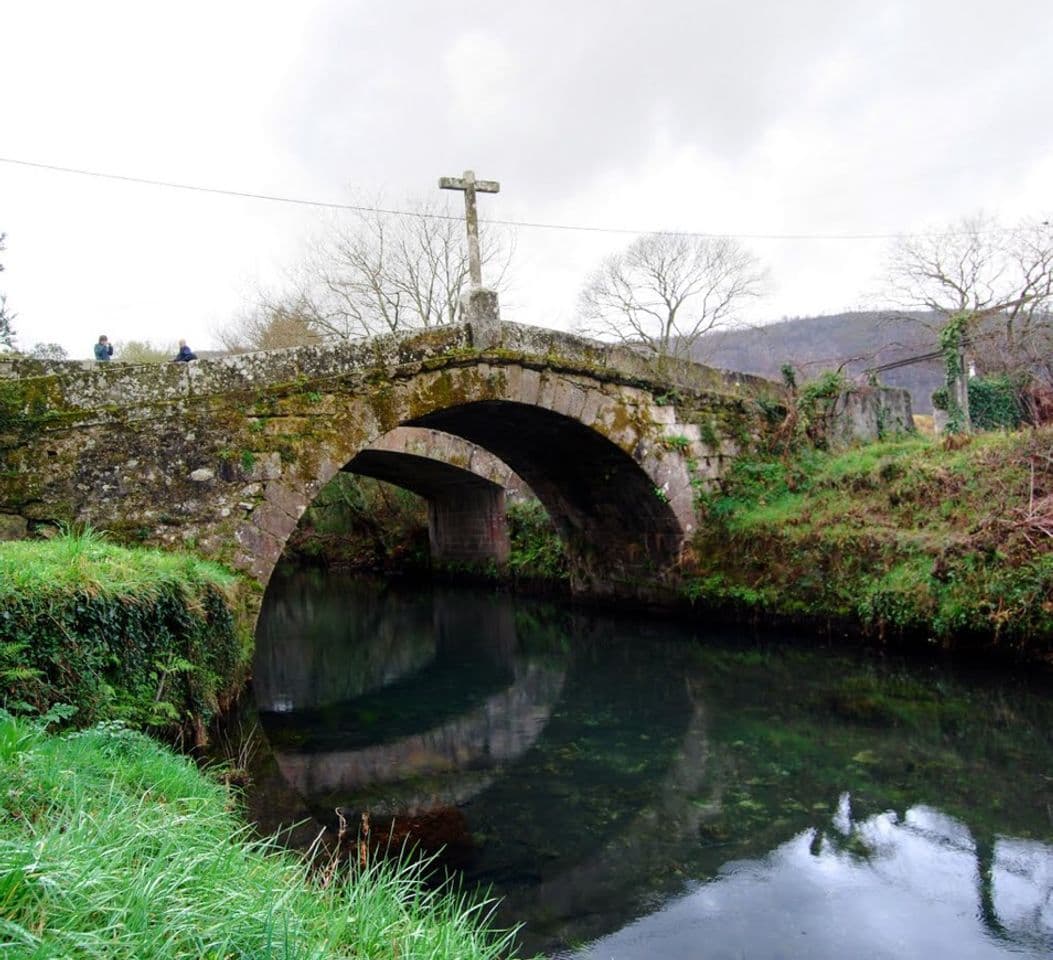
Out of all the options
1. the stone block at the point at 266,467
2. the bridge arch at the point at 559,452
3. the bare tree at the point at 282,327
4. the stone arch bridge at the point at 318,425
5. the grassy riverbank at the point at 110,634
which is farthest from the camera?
the bare tree at the point at 282,327

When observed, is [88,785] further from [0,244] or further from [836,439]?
[836,439]

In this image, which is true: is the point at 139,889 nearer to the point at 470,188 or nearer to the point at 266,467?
the point at 266,467

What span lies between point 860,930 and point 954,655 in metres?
4.59

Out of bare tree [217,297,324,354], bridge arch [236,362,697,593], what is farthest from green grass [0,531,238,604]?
bare tree [217,297,324,354]

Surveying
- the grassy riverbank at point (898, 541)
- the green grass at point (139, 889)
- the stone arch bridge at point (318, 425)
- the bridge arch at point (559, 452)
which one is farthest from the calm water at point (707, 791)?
the stone arch bridge at point (318, 425)

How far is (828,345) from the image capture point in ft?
94.3

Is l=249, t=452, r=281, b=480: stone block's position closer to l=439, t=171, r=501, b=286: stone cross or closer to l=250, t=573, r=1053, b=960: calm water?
l=250, t=573, r=1053, b=960: calm water

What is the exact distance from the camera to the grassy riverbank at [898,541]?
692 centimetres

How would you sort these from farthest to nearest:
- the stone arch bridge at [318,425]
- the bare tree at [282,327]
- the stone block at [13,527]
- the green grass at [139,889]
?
the bare tree at [282,327]
the stone arch bridge at [318,425]
the stone block at [13,527]
the green grass at [139,889]

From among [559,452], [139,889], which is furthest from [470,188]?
[139,889]

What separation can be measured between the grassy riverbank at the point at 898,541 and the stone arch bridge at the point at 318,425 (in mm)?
714

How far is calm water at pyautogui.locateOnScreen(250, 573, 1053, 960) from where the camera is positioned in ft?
11.7

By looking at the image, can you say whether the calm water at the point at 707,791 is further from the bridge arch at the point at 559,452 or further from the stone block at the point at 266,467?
the stone block at the point at 266,467

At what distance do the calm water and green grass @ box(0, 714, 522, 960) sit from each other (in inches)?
61.2
